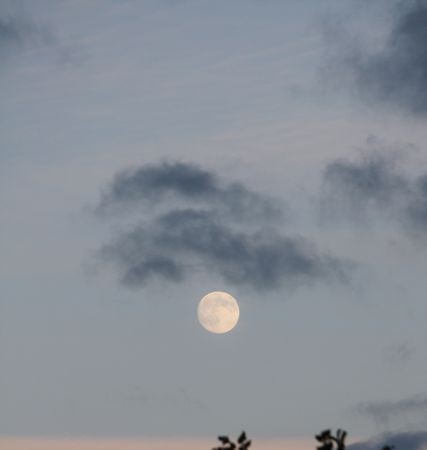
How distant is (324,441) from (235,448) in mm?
6651

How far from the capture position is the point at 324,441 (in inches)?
3191

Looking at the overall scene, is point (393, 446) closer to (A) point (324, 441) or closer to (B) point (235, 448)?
(A) point (324, 441)

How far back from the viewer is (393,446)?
8225 centimetres

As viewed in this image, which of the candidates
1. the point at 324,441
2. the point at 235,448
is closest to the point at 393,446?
the point at 324,441

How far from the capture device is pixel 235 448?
85625 millimetres

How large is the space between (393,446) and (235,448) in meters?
9.24

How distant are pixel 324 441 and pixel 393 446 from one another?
4059mm
